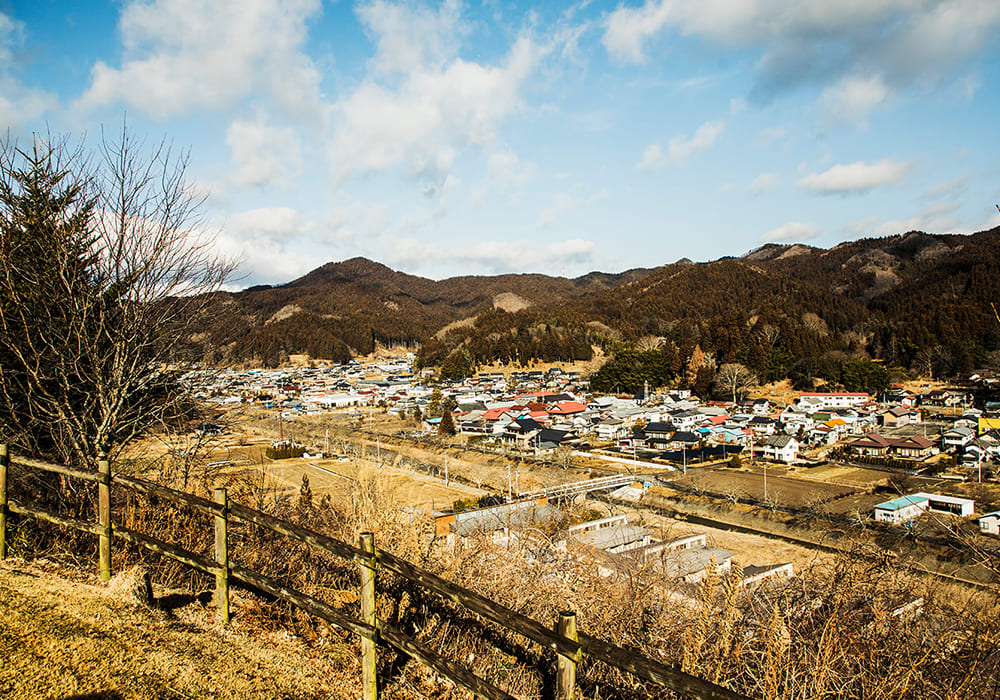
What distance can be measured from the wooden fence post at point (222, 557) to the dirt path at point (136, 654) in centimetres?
10

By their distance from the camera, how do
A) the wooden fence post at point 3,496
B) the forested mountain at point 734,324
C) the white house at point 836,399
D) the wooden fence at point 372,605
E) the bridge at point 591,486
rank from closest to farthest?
the wooden fence at point 372,605 → the wooden fence post at point 3,496 → the bridge at point 591,486 → the white house at point 836,399 → the forested mountain at point 734,324

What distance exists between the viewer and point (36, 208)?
5.15 metres

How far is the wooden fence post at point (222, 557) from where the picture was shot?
2.94m

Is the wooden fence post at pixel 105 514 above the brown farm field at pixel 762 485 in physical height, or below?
above

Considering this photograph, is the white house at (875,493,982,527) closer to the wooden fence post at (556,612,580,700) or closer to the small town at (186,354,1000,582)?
the small town at (186,354,1000,582)

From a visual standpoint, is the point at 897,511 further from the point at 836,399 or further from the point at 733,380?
the point at 733,380

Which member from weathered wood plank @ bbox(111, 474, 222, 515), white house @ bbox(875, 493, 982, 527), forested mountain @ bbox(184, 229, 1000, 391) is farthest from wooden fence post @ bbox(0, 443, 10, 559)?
white house @ bbox(875, 493, 982, 527)

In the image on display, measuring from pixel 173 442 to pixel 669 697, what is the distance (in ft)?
17.4

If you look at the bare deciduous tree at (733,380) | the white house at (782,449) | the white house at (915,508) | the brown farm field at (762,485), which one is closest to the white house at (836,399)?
the bare deciduous tree at (733,380)

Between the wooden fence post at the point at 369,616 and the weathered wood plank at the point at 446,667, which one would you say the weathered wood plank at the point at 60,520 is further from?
the weathered wood plank at the point at 446,667

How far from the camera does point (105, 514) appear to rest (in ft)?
10.6

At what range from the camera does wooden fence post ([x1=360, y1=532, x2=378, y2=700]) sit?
243 cm

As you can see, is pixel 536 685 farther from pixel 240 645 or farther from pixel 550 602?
pixel 240 645

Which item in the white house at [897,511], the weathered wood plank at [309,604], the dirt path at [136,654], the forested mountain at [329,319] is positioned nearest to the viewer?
the dirt path at [136,654]
